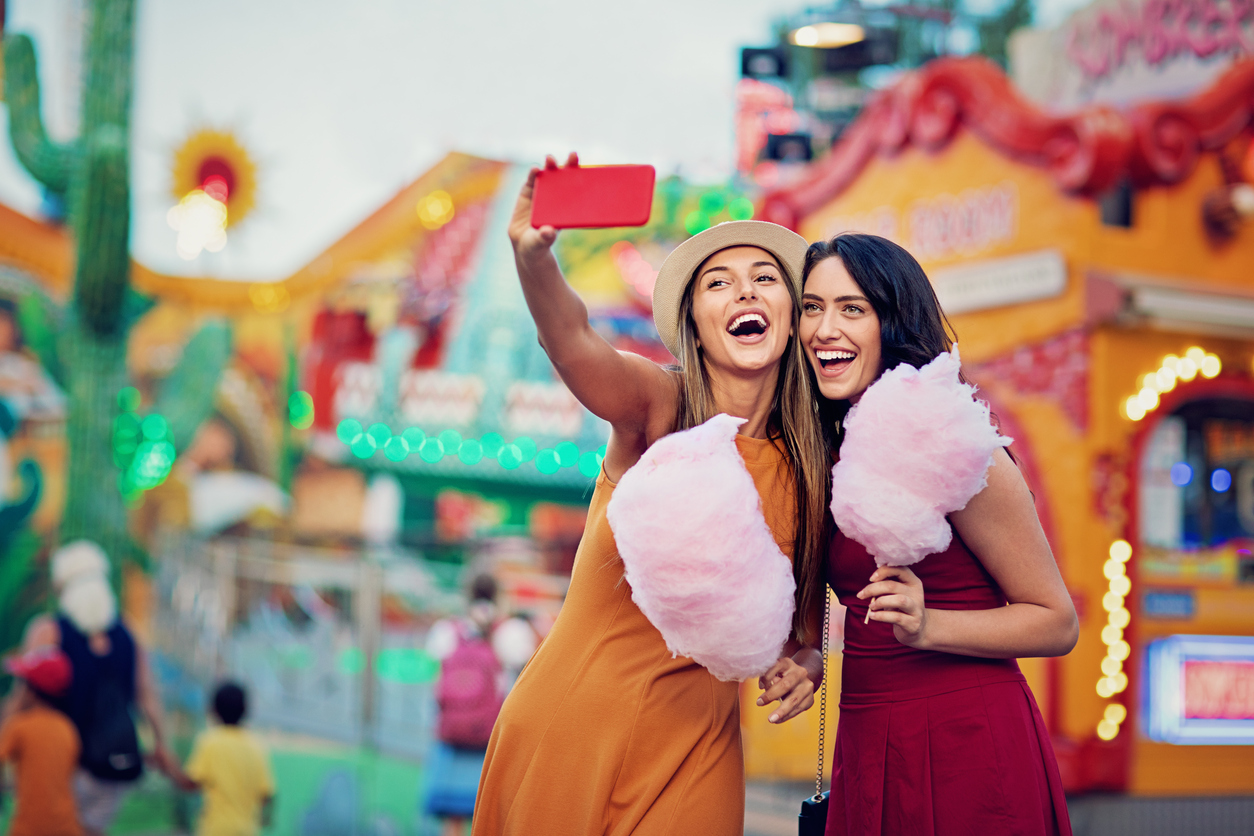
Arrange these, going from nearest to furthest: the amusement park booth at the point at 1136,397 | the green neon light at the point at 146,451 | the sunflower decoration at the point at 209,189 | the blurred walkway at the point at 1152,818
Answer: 1. the blurred walkway at the point at 1152,818
2. the amusement park booth at the point at 1136,397
3. the green neon light at the point at 146,451
4. the sunflower decoration at the point at 209,189

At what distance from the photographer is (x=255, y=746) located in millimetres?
4988

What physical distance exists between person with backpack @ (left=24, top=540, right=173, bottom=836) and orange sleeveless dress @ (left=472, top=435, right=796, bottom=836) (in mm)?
3569

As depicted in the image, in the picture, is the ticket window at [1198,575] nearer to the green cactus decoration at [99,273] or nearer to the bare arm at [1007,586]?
the bare arm at [1007,586]

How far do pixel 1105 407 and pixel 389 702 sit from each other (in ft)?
20.2

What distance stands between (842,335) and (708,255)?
310 mm

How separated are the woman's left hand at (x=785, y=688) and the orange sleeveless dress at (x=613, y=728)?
0.08m

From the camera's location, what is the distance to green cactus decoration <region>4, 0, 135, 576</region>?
729 cm

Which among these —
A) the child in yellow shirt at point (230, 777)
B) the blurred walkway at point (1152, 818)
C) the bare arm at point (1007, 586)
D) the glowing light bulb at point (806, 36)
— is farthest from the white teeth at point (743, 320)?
the glowing light bulb at point (806, 36)

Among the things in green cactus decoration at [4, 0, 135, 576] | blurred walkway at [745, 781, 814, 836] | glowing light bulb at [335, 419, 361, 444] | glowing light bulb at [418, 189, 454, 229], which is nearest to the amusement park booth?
blurred walkway at [745, 781, 814, 836]

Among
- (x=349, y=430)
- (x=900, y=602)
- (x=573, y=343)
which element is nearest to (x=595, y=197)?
(x=573, y=343)

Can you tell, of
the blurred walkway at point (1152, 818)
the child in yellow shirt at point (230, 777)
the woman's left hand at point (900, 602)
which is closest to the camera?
the woman's left hand at point (900, 602)

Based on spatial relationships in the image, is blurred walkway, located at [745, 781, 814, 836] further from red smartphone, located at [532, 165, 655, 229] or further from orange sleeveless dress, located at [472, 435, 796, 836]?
red smartphone, located at [532, 165, 655, 229]

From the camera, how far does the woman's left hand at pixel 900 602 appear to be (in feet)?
6.07

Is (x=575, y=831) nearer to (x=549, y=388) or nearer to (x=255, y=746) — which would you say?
(x=255, y=746)
